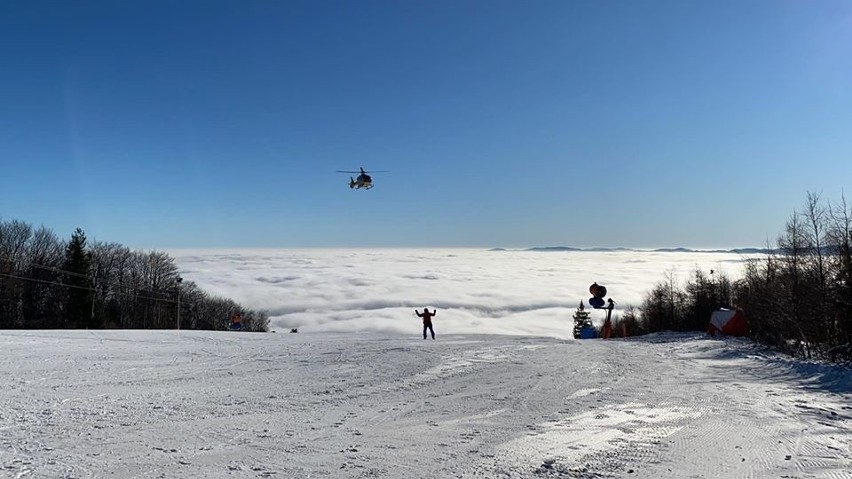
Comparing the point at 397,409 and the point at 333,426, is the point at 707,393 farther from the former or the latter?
the point at 333,426

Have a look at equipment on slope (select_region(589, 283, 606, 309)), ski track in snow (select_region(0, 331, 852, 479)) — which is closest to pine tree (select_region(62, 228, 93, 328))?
ski track in snow (select_region(0, 331, 852, 479))

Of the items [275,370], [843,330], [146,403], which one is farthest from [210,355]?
[843,330]

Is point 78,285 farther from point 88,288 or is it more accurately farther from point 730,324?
point 730,324

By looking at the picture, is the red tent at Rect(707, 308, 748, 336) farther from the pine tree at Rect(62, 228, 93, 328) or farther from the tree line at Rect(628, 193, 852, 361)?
the pine tree at Rect(62, 228, 93, 328)

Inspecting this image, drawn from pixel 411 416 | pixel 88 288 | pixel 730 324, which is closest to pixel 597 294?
pixel 730 324

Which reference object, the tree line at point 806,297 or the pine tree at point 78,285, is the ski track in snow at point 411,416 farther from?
the pine tree at point 78,285
